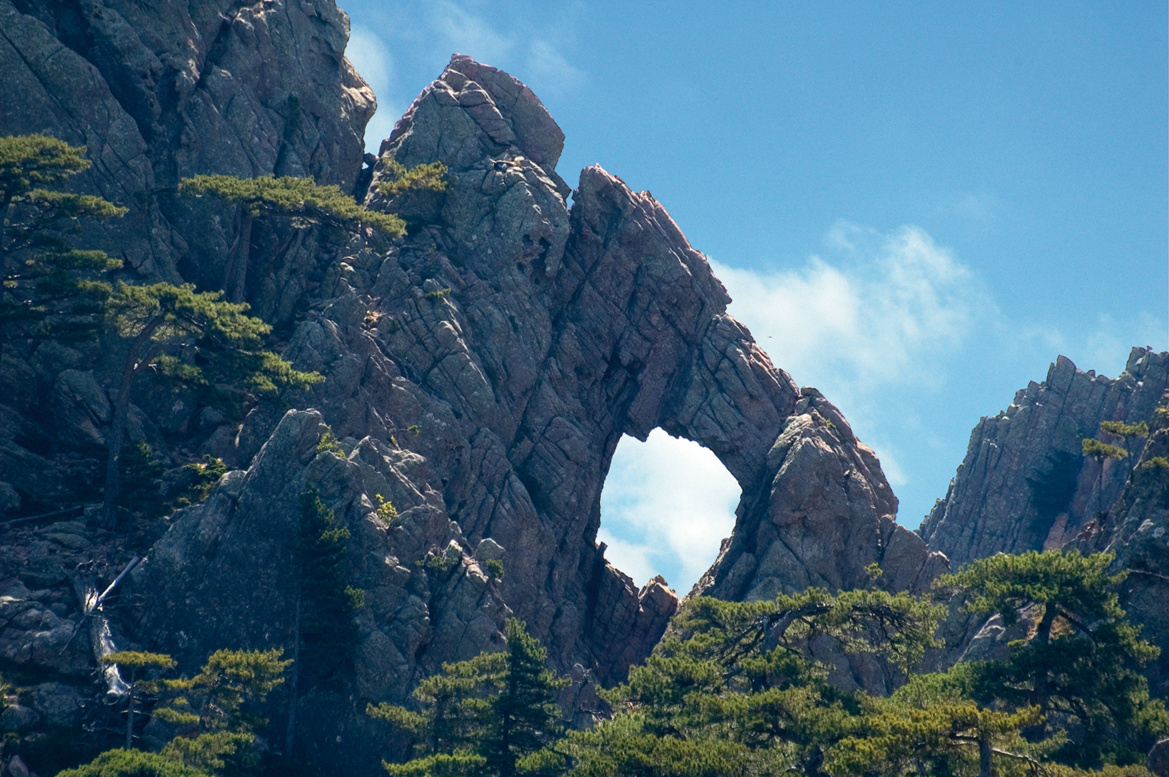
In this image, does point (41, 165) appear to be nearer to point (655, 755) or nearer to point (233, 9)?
point (233, 9)

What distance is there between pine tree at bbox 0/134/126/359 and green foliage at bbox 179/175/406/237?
903 centimetres

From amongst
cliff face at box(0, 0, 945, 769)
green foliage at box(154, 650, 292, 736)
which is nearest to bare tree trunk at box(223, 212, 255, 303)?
cliff face at box(0, 0, 945, 769)

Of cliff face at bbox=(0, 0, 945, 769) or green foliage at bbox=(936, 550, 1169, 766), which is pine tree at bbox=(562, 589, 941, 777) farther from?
cliff face at bbox=(0, 0, 945, 769)

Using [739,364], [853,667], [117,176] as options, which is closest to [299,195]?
[117,176]

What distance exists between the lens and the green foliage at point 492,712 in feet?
185

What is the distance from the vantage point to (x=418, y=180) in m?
94.8

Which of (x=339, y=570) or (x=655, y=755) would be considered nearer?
(x=655, y=755)

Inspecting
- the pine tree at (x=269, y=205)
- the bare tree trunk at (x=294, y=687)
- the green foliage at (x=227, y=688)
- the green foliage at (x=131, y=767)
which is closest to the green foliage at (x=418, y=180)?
the pine tree at (x=269, y=205)

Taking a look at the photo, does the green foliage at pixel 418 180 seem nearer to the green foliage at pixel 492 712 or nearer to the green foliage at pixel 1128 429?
the green foliage at pixel 492 712

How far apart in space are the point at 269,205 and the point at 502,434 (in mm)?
25382

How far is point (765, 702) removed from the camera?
48.2 m

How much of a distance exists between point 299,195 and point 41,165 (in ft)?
62.5

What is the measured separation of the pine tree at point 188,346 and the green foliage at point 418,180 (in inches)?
1024

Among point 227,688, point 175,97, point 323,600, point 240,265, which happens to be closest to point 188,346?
point 240,265
